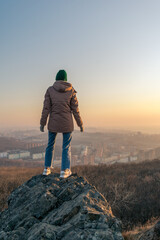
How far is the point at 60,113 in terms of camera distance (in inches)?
168

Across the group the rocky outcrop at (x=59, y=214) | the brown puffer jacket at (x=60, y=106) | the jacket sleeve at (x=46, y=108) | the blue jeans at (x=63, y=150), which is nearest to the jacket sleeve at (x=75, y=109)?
the brown puffer jacket at (x=60, y=106)

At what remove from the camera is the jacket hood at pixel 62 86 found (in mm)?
4174

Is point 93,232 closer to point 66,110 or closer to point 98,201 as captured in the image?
point 98,201

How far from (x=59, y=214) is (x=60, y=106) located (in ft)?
8.05

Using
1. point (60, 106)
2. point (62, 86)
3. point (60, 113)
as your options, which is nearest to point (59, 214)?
point (60, 113)

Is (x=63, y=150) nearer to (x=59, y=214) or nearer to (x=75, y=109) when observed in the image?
(x=75, y=109)

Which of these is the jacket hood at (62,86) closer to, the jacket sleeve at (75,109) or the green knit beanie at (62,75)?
the green knit beanie at (62,75)

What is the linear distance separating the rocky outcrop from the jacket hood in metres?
2.04

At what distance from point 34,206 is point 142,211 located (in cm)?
455

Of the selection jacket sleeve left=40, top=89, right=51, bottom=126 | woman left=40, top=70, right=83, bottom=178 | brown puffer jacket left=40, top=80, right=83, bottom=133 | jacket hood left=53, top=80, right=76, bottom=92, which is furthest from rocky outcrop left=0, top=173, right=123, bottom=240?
jacket hood left=53, top=80, right=76, bottom=92

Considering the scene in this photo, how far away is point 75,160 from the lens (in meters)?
51.1

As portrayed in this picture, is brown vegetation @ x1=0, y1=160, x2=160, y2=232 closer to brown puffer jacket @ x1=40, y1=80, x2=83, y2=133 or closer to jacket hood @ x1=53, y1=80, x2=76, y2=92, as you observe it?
brown puffer jacket @ x1=40, y1=80, x2=83, y2=133

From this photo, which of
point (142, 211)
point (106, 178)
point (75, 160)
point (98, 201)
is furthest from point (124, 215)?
point (75, 160)

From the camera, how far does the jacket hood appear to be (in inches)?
164
